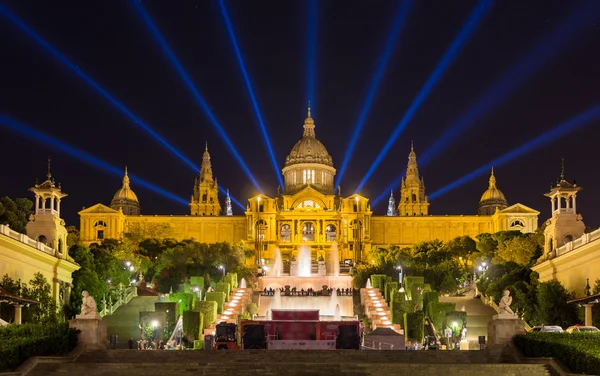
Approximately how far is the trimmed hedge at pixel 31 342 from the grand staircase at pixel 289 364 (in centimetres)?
71

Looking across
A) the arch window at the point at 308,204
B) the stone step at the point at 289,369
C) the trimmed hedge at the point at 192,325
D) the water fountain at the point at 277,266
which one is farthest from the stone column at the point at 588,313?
the arch window at the point at 308,204

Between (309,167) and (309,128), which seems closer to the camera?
(309,167)

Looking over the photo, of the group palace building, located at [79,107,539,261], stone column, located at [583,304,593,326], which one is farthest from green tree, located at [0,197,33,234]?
palace building, located at [79,107,539,261]

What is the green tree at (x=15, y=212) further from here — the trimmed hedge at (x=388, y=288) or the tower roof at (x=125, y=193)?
the tower roof at (x=125, y=193)

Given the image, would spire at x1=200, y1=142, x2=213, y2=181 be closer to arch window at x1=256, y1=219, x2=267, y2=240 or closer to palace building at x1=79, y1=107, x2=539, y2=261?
palace building at x1=79, y1=107, x2=539, y2=261

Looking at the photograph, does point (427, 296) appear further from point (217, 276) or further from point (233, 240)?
point (233, 240)

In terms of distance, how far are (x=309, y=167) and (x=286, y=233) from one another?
15673mm

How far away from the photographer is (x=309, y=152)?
15812 cm

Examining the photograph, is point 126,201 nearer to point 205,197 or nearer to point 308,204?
point 205,197

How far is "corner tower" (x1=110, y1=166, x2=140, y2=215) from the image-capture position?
154m

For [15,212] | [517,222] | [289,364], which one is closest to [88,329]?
[289,364]

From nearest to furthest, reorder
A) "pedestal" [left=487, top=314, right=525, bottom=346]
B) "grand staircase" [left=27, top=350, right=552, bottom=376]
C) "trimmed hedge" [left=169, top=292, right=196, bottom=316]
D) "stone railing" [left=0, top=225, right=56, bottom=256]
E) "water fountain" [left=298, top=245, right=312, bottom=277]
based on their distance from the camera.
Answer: "grand staircase" [left=27, top=350, right=552, bottom=376] < "pedestal" [left=487, top=314, right=525, bottom=346] < "stone railing" [left=0, top=225, right=56, bottom=256] < "trimmed hedge" [left=169, top=292, right=196, bottom=316] < "water fountain" [left=298, top=245, right=312, bottom=277]

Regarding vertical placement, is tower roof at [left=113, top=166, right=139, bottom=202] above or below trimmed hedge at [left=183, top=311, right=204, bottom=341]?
above

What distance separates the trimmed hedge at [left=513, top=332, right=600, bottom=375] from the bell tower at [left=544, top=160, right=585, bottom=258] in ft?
91.5
